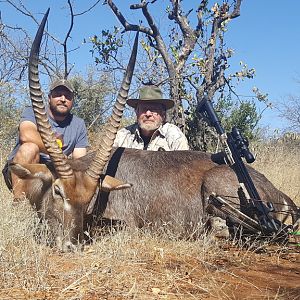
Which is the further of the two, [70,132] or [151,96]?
[151,96]

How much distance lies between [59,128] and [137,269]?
3354 millimetres

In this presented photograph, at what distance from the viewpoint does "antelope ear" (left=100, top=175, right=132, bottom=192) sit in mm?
4906

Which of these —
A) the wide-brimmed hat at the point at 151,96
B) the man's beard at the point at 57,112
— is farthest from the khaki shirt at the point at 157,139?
the man's beard at the point at 57,112

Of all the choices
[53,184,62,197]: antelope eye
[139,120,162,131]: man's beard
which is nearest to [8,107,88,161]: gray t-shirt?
[139,120,162,131]: man's beard

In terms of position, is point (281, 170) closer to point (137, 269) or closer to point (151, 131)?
point (151, 131)

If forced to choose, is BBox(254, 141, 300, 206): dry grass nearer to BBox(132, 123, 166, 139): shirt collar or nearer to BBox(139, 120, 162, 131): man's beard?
BBox(132, 123, 166, 139): shirt collar

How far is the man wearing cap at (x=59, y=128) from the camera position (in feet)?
19.8

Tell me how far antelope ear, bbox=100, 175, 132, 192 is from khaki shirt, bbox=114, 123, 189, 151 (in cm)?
172

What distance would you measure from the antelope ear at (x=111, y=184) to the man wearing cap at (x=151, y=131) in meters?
1.71

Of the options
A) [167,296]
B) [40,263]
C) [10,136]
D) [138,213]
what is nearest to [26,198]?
[138,213]

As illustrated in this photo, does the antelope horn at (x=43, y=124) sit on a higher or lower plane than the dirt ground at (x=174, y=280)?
higher

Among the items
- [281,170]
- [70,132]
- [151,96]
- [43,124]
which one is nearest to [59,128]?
[70,132]

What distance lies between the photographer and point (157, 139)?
6758mm

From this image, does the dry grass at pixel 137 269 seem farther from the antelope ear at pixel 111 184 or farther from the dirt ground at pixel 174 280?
the antelope ear at pixel 111 184
